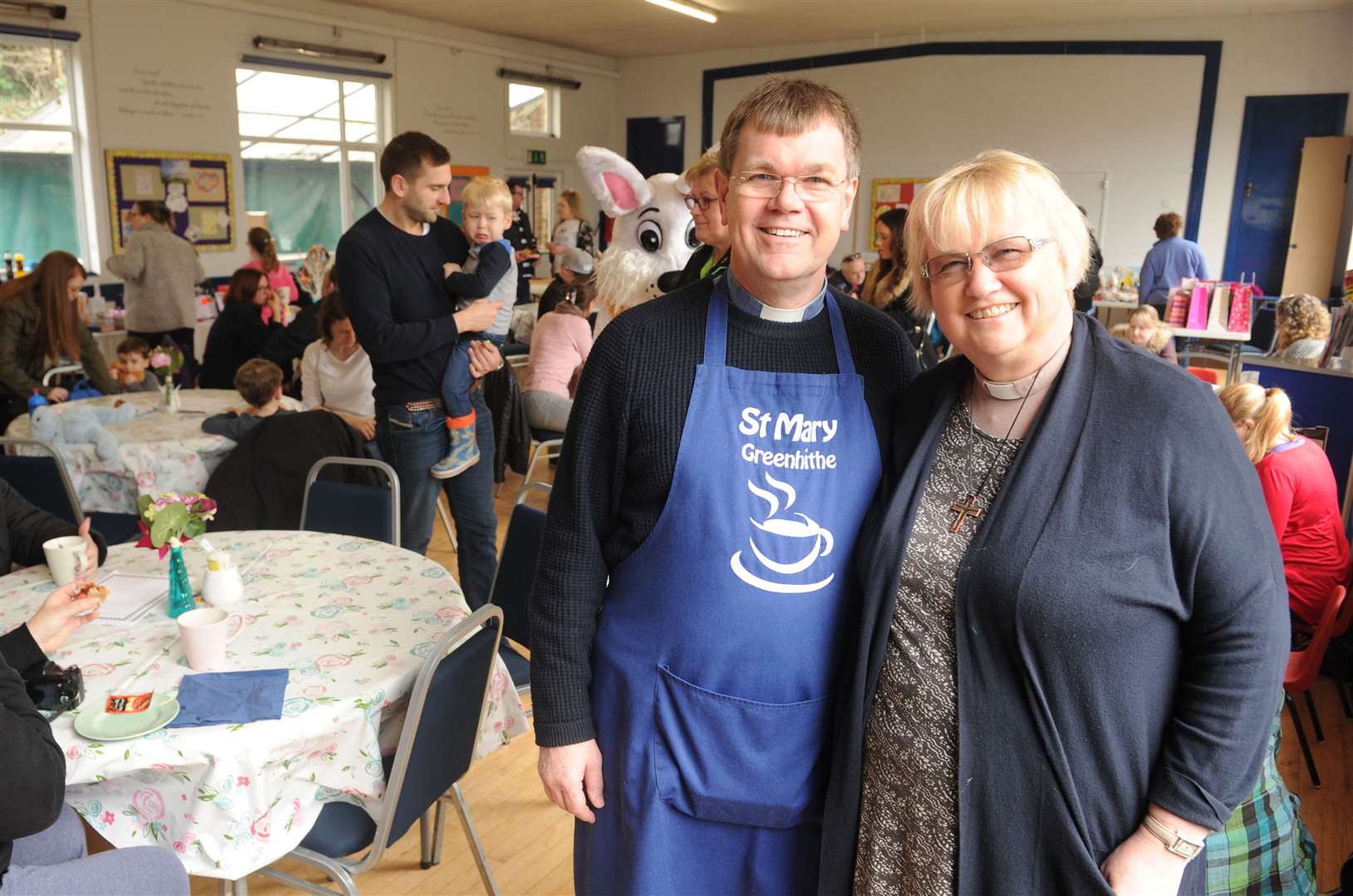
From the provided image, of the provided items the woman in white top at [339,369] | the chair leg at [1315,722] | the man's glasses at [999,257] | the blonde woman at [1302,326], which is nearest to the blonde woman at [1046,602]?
the man's glasses at [999,257]

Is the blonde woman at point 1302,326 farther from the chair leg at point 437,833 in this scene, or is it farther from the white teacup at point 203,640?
the white teacup at point 203,640

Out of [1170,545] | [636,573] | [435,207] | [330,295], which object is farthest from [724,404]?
[330,295]

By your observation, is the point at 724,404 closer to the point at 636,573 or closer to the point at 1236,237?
the point at 636,573

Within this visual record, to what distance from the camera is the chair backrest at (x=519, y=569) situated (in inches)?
97.2

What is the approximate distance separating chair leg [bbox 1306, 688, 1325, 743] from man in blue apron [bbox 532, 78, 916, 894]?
7.95ft

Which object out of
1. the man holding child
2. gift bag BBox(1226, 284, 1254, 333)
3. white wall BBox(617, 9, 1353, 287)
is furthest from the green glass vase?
white wall BBox(617, 9, 1353, 287)

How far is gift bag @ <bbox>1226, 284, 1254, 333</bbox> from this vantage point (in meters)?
7.75

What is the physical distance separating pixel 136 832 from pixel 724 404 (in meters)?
1.36

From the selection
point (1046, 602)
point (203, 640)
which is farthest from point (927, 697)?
point (203, 640)

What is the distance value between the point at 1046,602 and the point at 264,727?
1.35 metres

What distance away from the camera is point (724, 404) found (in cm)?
138

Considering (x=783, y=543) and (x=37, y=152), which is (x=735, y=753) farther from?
(x=37, y=152)

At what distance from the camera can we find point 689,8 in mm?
9430

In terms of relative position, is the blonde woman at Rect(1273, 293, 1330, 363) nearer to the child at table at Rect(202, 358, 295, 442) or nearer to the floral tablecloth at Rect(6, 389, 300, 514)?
the child at table at Rect(202, 358, 295, 442)
